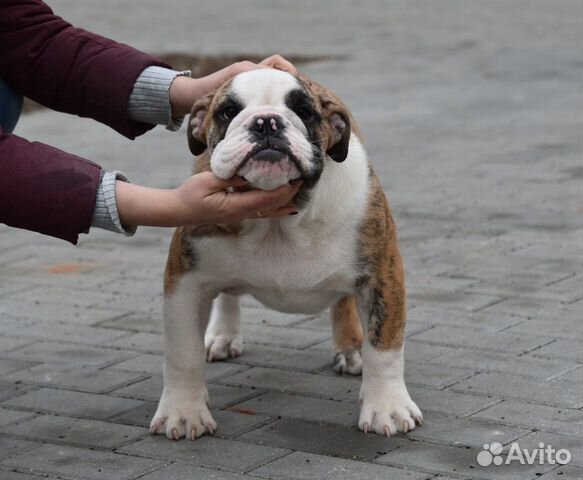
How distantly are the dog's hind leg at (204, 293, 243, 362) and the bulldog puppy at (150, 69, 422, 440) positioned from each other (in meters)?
0.64

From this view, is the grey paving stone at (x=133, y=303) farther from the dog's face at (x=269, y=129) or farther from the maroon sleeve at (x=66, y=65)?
the dog's face at (x=269, y=129)

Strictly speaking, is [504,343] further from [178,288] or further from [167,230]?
[167,230]

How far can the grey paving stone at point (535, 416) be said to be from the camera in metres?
3.92

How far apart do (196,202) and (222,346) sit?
4.40 ft

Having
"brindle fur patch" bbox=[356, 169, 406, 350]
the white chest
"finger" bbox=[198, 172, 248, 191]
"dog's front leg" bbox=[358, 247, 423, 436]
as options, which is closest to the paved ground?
"dog's front leg" bbox=[358, 247, 423, 436]

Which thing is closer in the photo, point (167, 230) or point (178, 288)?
point (178, 288)

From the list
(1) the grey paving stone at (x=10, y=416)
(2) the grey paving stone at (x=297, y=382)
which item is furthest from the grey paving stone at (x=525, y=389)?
(1) the grey paving stone at (x=10, y=416)

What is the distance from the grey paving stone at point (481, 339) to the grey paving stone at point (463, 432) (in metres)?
0.75

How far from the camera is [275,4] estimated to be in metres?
18.5

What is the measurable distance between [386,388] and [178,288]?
0.72 metres

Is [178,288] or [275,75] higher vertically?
[275,75]

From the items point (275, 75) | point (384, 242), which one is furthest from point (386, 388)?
point (275, 75)

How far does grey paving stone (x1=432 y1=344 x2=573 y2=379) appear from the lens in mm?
4461

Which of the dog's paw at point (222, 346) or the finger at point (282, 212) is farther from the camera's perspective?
the dog's paw at point (222, 346)
